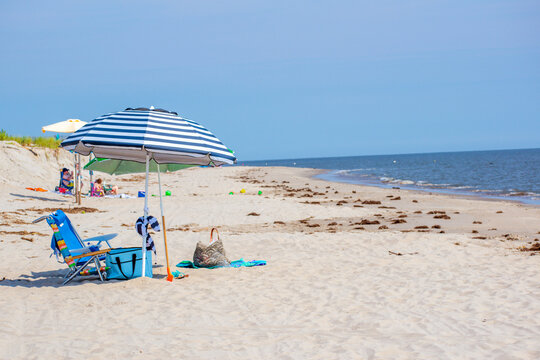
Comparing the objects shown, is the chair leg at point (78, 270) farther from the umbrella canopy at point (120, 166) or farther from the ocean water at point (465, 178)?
the ocean water at point (465, 178)

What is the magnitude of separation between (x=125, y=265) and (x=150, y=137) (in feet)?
6.78

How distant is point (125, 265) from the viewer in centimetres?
748

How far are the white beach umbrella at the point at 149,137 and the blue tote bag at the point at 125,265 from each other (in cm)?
16

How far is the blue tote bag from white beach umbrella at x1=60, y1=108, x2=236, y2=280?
0.53 ft

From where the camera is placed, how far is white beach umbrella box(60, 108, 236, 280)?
6.50 meters

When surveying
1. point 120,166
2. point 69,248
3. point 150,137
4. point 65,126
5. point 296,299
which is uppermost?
point 65,126

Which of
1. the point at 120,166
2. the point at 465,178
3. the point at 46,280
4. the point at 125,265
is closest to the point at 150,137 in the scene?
the point at 125,265

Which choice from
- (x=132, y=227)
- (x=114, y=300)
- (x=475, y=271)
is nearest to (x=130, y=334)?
(x=114, y=300)

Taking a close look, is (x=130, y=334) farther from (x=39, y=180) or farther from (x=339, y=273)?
(x=39, y=180)

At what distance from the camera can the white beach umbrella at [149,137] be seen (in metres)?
6.50

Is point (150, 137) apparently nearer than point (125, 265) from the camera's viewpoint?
Yes

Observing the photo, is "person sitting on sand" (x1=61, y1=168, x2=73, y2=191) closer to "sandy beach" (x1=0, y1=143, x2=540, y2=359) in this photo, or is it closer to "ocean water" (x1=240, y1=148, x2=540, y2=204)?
"sandy beach" (x1=0, y1=143, x2=540, y2=359)

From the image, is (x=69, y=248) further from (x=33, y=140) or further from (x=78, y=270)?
(x=33, y=140)

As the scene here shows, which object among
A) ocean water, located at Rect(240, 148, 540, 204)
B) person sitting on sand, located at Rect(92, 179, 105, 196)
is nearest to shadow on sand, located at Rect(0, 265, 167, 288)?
person sitting on sand, located at Rect(92, 179, 105, 196)
